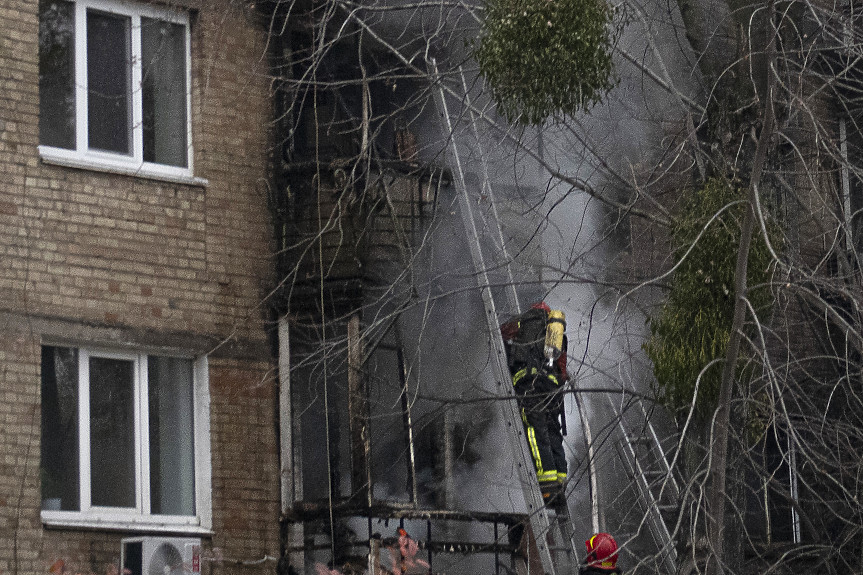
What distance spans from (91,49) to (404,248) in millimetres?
2622

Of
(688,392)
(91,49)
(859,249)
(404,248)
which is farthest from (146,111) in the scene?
(859,249)

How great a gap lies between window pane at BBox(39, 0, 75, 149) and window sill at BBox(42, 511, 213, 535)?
8.28 ft

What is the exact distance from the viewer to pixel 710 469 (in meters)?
6.67

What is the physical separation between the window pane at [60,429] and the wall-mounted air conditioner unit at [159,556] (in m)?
0.49

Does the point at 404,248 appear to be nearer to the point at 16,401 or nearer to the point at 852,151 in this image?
the point at 16,401

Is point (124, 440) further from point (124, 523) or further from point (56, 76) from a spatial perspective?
point (56, 76)

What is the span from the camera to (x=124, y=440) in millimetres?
9742

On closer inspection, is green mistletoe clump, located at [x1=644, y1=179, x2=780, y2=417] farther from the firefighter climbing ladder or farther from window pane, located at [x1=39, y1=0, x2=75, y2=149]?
window pane, located at [x1=39, y1=0, x2=75, y2=149]

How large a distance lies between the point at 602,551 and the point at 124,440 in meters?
3.38

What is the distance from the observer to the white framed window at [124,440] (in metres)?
9.35

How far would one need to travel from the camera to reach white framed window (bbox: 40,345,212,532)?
935cm

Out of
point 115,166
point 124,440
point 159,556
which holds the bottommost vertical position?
point 159,556

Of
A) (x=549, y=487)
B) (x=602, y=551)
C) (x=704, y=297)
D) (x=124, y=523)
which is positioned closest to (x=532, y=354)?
(x=549, y=487)

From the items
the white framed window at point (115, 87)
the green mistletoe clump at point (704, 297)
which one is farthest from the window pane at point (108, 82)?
the green mistletoe clump at point (704, 297)
